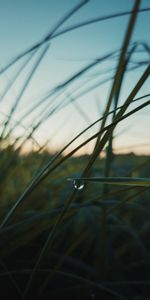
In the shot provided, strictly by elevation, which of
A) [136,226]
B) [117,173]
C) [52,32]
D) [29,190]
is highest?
[117,173]

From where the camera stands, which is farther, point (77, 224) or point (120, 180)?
point (77, 224)

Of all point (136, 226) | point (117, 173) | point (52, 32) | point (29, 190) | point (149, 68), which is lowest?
point (29, 190)

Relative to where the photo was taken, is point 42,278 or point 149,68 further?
point 42,278

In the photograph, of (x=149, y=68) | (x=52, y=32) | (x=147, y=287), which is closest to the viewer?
(x=149, y=68)

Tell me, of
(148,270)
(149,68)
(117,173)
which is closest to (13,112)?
(149,68)

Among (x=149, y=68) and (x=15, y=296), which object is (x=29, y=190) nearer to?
(x=149, y=68)

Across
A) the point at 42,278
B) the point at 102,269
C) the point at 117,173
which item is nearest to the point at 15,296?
the point at 42,278

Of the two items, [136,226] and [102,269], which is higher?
[136,226]

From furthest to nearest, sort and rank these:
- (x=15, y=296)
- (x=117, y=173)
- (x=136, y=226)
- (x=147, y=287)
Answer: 1. (x=117, y=173)
2. (x=136, y=226)
3. (x=147, y=287)
4. (x=15, y=296)

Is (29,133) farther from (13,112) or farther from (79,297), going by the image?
(79,297)
